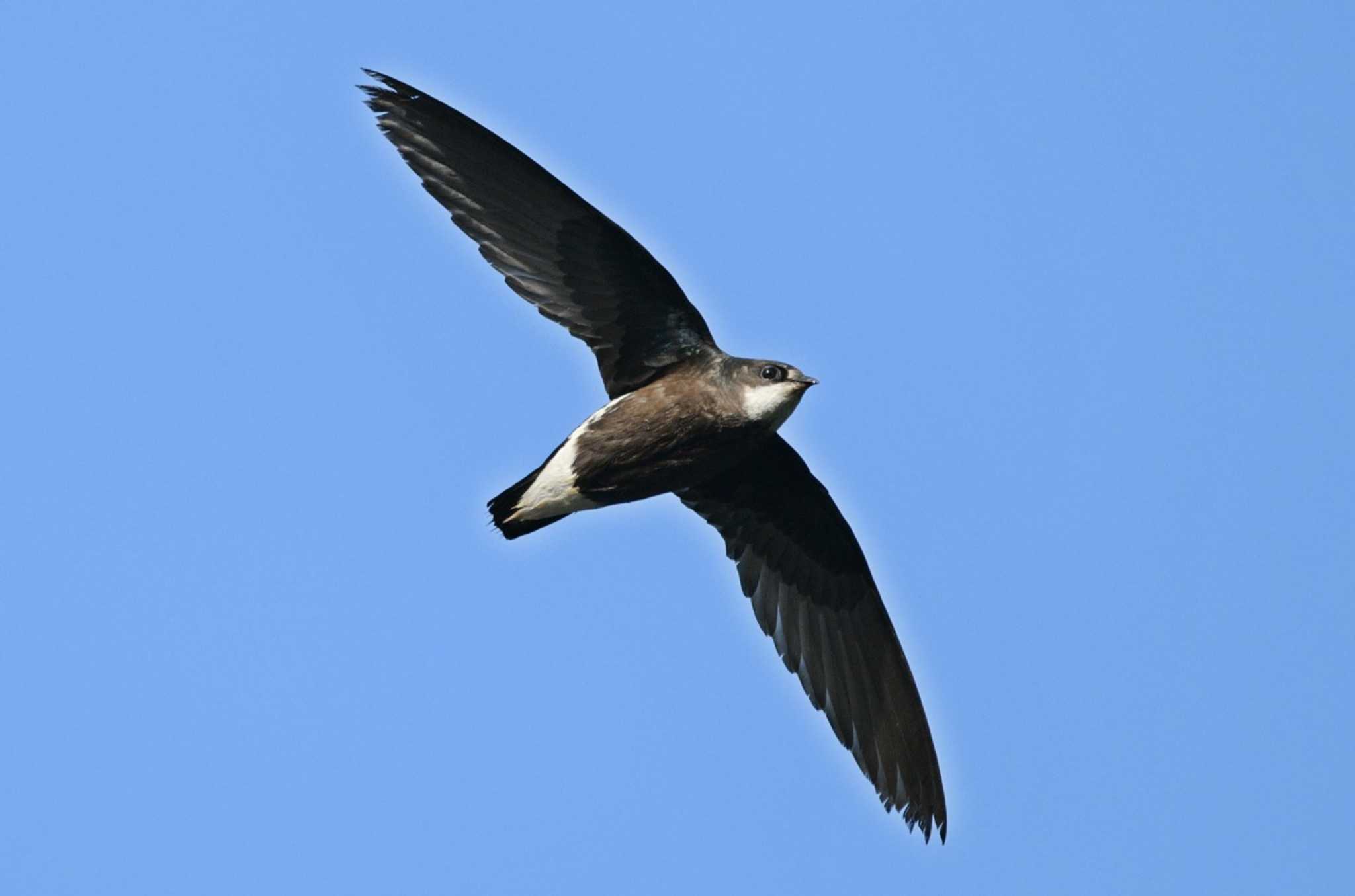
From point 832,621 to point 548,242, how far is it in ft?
12.2

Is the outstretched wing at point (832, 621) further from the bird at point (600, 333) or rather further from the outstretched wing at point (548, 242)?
the outstretched wing at point (548, 242)

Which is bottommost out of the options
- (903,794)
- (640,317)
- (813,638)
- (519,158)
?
(903,794)

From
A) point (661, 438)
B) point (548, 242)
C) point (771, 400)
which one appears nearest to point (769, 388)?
point (771, 400)

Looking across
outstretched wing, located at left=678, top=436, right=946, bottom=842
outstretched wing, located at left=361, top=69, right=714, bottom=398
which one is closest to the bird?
outstretched wing, located at left=361, top=69, right=714, bottom=398

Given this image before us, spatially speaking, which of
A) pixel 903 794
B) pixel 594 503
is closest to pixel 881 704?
pixel 903 794

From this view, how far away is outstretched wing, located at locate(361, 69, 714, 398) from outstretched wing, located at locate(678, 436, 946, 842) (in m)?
1.51

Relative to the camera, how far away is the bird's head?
13.7 meters

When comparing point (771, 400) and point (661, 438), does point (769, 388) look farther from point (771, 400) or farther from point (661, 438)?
point (661, 438)

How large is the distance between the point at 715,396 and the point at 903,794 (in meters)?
3.70

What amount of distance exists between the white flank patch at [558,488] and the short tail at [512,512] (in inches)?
1.0

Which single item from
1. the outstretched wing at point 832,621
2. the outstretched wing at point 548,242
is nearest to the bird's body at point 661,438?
the outstretched wing at point 548,242

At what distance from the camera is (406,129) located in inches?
563

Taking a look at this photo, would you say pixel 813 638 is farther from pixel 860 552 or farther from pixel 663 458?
pixel 663 458

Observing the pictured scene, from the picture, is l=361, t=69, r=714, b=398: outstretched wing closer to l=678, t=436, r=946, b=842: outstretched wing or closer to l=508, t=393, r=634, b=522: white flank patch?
l=508, t=393, r=634, b=522: white flank patch
